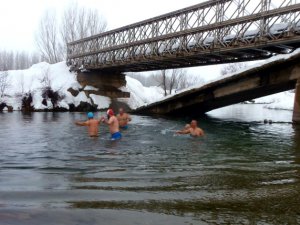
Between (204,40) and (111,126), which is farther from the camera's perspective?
(204,40)

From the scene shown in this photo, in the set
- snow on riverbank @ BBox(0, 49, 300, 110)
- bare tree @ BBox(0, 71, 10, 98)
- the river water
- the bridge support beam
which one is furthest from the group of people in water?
bare tree @ BBox(0, 71, 10, 98)

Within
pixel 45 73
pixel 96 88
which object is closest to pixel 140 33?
pixel 96 88

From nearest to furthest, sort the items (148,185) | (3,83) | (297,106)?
(148,185) < (297,106) < (3,83)

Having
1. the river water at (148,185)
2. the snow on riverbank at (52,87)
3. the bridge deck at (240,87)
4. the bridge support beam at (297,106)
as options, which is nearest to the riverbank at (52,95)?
the snow on riverbank at (52,87)

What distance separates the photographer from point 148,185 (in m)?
7.52

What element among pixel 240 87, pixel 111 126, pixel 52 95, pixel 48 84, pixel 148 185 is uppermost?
pixel 48 84

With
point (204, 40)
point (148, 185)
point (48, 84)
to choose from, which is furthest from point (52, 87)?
point (148, 185)

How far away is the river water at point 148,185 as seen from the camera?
5.52 meters

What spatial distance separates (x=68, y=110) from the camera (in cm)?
4525

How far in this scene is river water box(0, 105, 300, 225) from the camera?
18.1 ft

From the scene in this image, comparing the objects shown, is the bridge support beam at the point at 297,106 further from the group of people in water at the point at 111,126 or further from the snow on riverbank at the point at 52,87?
the snow on riverbank at the point at 52,87

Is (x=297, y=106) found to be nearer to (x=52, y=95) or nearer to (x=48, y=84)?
(x=52, y=95)

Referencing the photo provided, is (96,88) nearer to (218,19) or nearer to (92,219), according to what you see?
(218,19)

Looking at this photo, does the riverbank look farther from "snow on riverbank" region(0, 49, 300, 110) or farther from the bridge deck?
the bridge deck
